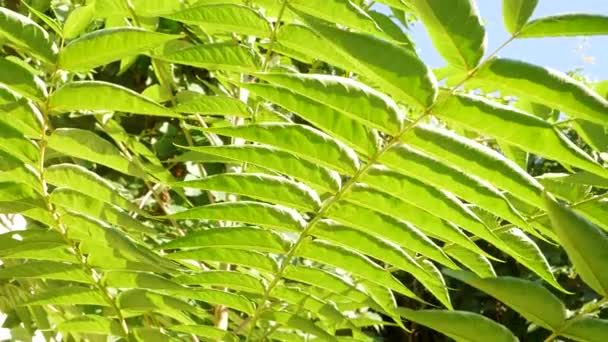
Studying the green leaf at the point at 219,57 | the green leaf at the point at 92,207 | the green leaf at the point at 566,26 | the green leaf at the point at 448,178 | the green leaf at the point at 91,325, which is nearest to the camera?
the green leaf at the point at 566,26

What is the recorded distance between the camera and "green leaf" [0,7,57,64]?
3.07ft

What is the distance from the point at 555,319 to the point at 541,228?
0.24 meters

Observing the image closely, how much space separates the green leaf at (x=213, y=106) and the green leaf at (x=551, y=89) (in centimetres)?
43

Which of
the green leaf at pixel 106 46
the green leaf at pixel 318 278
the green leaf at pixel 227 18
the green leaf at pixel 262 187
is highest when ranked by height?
the green leaf at pixel 227 18

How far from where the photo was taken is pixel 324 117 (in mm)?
893

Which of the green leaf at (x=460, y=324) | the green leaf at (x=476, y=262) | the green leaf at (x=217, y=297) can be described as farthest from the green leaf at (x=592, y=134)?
the green leaf at (x=217, y=297)

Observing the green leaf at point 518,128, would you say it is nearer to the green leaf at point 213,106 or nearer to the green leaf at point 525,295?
the green leaf at point 525,295

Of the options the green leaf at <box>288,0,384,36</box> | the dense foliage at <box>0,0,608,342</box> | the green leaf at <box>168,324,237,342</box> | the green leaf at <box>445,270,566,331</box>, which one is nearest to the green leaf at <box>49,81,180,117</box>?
the dense foliage at <box>0,0,608,342</box>

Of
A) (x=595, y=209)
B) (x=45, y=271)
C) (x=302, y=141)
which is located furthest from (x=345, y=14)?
(x=45, y=271)

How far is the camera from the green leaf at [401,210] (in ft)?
3.17

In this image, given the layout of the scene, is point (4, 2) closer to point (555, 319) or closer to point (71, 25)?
point (71, 25)

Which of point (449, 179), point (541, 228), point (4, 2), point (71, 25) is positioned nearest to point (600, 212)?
point (541, 228)

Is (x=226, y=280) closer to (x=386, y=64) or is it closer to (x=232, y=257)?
(x=232, y=257)

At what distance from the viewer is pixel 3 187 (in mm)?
1082
